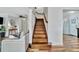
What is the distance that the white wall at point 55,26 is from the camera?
5.86ft

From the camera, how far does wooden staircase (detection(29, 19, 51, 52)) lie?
1779 mm

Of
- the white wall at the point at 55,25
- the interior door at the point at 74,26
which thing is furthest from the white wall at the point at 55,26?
the interior door at the point at 74,26

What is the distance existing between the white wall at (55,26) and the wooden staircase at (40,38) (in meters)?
0.08

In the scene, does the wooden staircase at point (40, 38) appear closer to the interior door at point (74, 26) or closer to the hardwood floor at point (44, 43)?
the hardwood floor at point (44, 43)

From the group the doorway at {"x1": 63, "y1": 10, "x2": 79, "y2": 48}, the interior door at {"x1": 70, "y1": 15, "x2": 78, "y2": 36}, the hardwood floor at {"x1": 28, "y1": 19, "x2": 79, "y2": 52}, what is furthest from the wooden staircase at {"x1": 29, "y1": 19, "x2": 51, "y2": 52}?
the interior door at {"x1": 70, "y1": 15, "x2": 78, "y2": 36}

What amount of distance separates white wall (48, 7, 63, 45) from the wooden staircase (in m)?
0.08

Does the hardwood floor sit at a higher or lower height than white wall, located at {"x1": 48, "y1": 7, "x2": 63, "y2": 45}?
lower

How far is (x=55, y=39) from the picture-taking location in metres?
1.79

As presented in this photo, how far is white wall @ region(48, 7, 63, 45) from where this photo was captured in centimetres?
179

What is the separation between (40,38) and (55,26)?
0.29 metres

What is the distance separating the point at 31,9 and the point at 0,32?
1.84 ft

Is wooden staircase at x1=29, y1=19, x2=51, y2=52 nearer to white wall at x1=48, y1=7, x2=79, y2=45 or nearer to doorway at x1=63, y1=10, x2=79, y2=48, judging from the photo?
white wall at x1=48, y1=7, x2=79, y2=45

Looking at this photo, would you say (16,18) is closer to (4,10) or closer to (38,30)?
(4,10)

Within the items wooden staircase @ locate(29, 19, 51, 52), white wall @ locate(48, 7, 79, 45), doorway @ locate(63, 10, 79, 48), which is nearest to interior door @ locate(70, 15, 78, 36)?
doorway @ locate(63, 10, 79, 48)
